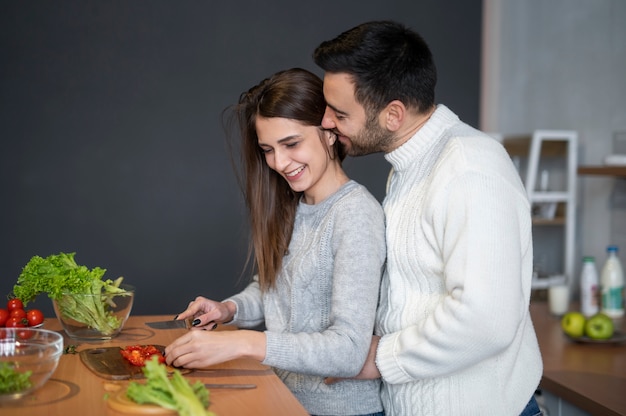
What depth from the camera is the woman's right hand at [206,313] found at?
188 cm

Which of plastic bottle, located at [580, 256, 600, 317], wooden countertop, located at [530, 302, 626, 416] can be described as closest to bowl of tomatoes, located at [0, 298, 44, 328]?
wooden countertop, located at [530, 302, 626, 416]

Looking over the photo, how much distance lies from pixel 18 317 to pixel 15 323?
3cm

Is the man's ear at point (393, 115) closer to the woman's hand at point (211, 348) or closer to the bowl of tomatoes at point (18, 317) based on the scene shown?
the woman's hand at point (211, 348)

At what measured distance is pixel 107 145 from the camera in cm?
374

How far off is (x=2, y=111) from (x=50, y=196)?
46cm

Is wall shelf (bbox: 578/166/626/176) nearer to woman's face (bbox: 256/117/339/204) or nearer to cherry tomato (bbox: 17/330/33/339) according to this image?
woman's face (bbox: 256/117/339/204)

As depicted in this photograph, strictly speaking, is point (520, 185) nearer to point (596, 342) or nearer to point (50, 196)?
point (596, 342)

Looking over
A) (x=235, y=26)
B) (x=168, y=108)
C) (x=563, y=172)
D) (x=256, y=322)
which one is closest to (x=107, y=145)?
(x=168, y=108)

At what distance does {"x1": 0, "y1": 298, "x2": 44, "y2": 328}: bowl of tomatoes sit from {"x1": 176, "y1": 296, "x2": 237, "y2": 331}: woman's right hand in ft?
1.11

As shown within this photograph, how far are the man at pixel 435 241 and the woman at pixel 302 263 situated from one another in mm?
76

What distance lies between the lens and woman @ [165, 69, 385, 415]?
1522mm

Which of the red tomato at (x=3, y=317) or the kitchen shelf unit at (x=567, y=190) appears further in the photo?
the kitchen shelf unit at (x=567, y=190)

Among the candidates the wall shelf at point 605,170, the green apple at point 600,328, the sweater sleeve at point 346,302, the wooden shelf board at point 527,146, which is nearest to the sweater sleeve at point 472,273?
the sweater sleeve at point 346,302

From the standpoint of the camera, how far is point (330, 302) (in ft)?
5.78
